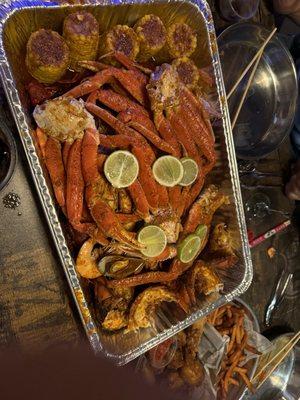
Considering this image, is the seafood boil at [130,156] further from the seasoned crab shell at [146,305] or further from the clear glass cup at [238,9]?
the clear glass cup at [238,9]

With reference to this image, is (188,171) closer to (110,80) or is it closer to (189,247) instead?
(189,247)

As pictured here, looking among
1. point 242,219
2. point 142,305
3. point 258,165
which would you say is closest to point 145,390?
point 142,305

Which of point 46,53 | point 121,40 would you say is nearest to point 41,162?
point 46,53

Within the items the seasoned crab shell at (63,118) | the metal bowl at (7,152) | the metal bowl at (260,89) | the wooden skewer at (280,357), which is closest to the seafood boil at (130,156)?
the seasoned crab shell at (63,118)

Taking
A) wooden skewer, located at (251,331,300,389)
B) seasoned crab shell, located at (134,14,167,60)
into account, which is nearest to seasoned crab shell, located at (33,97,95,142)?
seasoned crab shell, located at (134,14,167,60)

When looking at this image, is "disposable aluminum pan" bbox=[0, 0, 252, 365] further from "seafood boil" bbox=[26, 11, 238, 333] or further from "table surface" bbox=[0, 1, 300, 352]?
"table surface" bbox=[0, 1, 300, 352]

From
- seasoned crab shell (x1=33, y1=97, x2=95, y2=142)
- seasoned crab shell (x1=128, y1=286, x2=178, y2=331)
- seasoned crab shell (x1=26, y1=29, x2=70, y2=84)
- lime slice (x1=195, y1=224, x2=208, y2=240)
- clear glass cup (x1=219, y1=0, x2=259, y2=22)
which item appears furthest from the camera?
Result: clear glass cup (x1=219, y1=0, x2=259, y2=22)

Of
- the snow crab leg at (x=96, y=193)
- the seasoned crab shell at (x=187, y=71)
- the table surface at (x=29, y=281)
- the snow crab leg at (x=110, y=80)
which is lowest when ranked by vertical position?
the table surface at (x=29, y=281)
